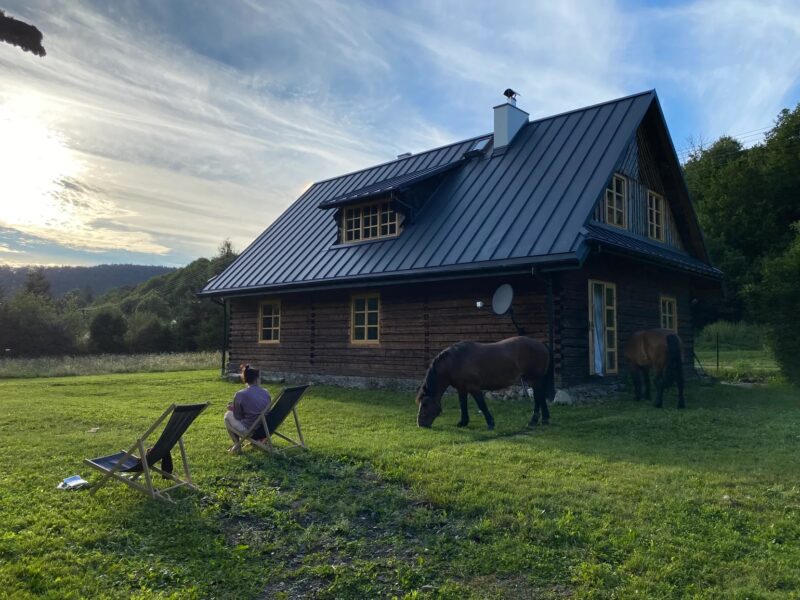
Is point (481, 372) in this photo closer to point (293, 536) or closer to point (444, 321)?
point (444, 321)

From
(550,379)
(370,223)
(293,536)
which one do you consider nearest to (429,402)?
(550,379)

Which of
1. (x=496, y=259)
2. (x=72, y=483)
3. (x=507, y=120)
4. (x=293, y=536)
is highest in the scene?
(x=507, y=120)

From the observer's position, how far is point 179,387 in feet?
56.6

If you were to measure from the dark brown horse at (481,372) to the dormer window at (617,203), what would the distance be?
5.87 m

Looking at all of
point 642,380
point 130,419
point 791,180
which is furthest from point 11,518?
point 791,180

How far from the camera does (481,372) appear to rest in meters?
9.84

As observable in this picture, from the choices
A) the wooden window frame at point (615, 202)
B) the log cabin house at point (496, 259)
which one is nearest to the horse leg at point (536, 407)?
the log cabin house at point (496, 259)

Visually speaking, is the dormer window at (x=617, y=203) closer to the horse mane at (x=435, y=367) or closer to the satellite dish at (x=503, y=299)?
the satellite dish at (x=503, y=299)

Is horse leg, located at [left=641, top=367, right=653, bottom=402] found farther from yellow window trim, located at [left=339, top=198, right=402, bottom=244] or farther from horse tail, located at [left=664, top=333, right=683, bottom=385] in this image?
yellow window trim, located at [left=339, top=198, right=402, bottom=244]

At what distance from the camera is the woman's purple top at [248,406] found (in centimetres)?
757

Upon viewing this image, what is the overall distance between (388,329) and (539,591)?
12031 millimetres

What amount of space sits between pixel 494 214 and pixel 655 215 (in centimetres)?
558

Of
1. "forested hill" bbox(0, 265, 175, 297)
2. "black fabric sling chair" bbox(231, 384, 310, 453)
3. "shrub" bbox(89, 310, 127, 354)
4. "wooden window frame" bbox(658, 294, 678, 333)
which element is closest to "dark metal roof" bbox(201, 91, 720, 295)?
"wooden window frame" bbox(658, 294, 678, 333)

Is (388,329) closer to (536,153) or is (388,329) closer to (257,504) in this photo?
(536,153)
